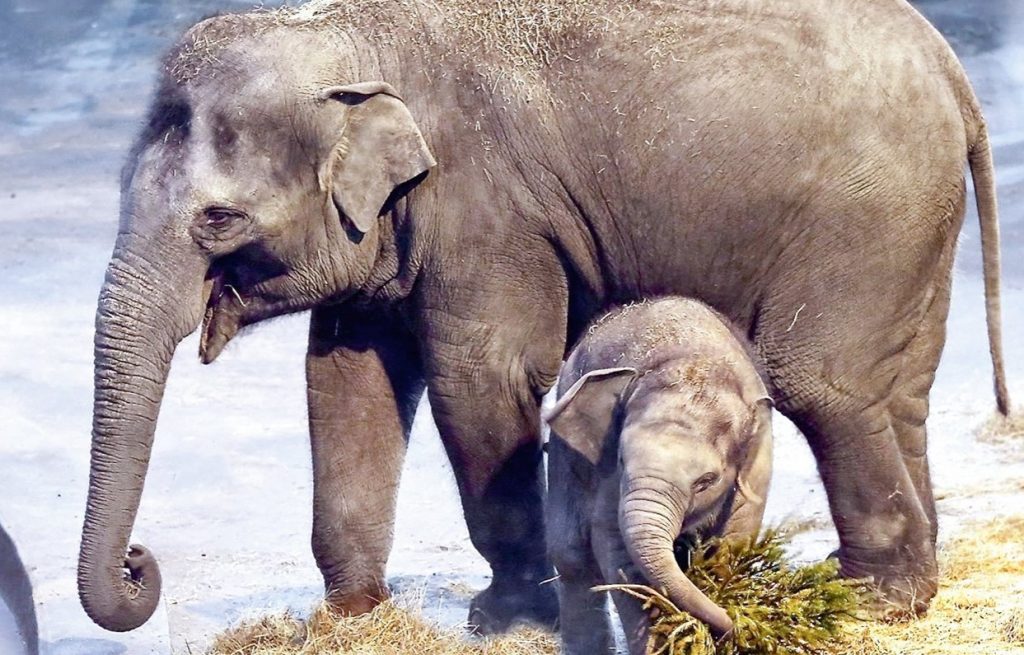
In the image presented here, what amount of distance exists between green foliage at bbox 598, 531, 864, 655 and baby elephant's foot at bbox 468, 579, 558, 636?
40.8 inches

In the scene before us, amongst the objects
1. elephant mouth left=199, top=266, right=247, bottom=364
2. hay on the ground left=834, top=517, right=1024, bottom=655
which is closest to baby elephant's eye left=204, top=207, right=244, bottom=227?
elephant mouth left=199, top=266, right=247, bottom=364

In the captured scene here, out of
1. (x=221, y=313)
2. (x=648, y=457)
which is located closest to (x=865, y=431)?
(x=648, y=457)

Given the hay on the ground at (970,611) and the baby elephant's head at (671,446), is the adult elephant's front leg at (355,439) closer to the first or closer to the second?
the baby elephant's head at (671,446)

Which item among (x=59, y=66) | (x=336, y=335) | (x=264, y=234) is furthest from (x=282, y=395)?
(x=59, y=66)

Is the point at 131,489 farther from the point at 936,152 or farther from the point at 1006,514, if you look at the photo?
the point at 1006,514

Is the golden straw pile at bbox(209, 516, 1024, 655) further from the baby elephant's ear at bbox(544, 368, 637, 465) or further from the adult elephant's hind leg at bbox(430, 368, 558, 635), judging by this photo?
the baby elephant's ear at bbox(544, 368, 637, 465)

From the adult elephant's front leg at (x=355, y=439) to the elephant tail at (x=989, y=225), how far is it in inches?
74.5

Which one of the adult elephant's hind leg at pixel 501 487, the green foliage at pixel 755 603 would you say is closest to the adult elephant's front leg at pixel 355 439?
the adult elephant's hind leg at pixel 501 487

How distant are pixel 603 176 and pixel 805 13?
2.52 feet

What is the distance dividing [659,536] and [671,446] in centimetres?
25

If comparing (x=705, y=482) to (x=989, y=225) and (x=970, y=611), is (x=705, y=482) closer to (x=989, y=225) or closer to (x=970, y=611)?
(x=970, y=611)

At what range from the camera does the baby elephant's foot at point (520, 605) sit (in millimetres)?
6066

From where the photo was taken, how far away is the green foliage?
4.86 meters

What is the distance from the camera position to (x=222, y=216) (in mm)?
5461
